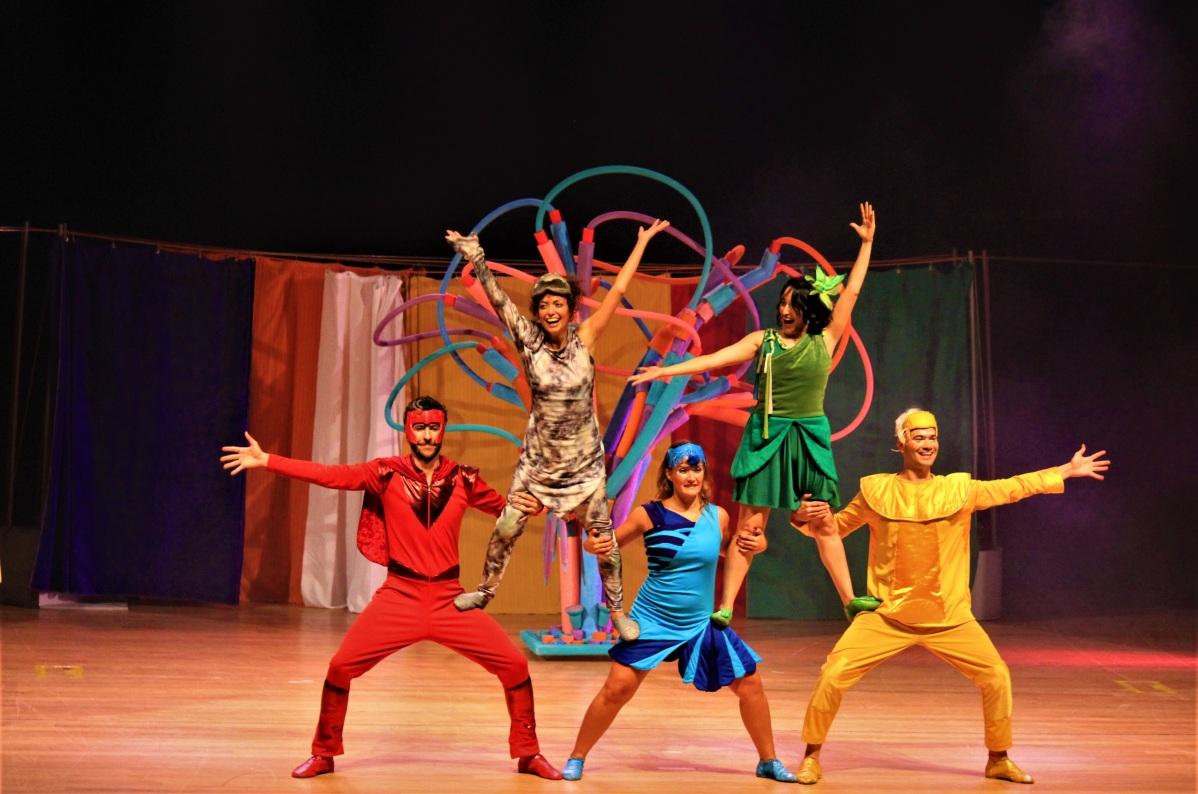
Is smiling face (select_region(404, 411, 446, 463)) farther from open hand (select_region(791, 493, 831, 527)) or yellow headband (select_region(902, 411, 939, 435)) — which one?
yellow headband (select_region(902, 411, 939, 435))

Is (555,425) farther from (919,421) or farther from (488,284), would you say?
(919,421)

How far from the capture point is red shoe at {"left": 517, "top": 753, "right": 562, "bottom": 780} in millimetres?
4730

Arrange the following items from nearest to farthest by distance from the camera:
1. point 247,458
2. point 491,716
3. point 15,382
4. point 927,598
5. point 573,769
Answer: point 247,458, point 573,769, point 927,598, point 491,716, point 15,382

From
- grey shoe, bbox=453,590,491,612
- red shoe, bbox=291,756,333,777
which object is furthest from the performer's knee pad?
red shoe, bbox=291,756,333,777

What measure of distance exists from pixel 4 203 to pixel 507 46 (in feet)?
10.1

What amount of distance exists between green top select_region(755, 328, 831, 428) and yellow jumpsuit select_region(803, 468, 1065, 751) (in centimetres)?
42

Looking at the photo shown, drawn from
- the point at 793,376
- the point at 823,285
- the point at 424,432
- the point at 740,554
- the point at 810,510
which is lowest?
the point at 740,554

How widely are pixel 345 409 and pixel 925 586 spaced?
15.3 ft

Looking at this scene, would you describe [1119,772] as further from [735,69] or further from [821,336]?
[735,69]

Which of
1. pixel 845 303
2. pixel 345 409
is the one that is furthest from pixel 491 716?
pixel 345 409

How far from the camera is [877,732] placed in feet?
18.3

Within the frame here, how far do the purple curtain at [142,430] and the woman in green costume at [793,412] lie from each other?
4596 millimetres

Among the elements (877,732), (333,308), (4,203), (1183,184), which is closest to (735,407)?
(877,732)

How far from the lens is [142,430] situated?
857 cm
